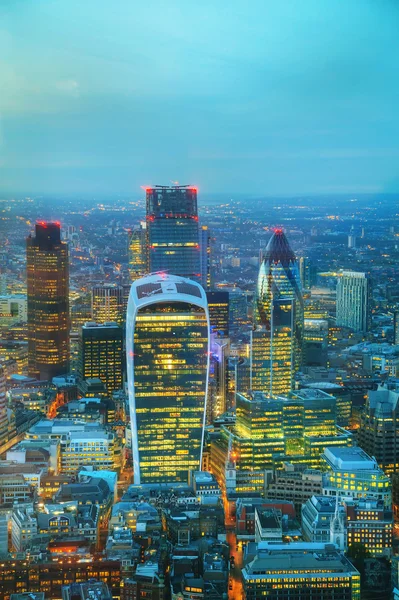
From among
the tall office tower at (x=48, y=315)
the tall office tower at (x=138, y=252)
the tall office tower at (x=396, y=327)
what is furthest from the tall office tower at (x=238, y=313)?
the tall office tower at (x=396, y=327)

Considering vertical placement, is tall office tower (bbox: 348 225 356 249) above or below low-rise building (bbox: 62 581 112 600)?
above

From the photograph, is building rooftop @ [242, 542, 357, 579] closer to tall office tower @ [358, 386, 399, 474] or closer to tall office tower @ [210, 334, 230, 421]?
tall office tower @ [358, 386, 399, 474]

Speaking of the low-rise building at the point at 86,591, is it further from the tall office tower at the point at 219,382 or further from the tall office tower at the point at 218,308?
the tall office tower at the point at 218,308

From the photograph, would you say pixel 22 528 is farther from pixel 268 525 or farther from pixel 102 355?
pixel 102 355

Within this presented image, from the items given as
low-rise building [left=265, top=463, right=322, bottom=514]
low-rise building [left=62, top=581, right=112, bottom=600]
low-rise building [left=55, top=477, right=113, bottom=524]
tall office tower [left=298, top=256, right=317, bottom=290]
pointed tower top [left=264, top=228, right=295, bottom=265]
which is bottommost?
low-rise building [left=265, top=463, right=322, bottom=514]

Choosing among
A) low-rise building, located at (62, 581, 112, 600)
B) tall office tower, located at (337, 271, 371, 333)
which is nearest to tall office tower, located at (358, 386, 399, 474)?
tall office tower, located at (337, 271, 371, 333)

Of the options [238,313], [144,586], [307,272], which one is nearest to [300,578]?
[144,586]
